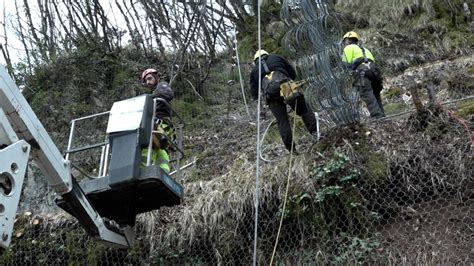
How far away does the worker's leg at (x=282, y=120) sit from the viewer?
834 cm

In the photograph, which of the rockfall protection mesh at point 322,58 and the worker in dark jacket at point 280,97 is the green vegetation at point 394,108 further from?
the worker in dark jacket at point 280,97

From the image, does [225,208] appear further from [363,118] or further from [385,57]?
[385,57]

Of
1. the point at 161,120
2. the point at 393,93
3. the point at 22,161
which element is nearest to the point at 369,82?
the point at 393,93

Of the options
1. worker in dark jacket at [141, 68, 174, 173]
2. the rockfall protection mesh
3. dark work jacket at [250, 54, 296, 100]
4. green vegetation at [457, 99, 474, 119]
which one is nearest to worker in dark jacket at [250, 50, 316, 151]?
dark work jacket at [250, 54, 296, 100]

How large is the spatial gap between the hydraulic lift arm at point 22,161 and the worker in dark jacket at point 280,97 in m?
3.20

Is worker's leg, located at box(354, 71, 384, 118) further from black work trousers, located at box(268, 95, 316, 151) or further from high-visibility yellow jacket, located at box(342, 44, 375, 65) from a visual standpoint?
black work trousers, located at box(268, 95, 316, 151)

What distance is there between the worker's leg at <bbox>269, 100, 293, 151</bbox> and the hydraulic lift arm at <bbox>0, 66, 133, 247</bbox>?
3168mm

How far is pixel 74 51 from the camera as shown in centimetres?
1375

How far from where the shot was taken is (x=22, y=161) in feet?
14.5

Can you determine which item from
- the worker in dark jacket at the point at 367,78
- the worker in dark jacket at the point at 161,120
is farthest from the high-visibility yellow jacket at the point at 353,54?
the worker in dark jacket at the point at 161,120

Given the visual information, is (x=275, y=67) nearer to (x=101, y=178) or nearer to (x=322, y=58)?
(x=322, y=58)

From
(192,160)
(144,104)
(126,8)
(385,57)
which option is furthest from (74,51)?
(144,104)

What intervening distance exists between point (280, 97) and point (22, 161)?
4458 mm

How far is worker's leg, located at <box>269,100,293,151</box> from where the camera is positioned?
8344mm
